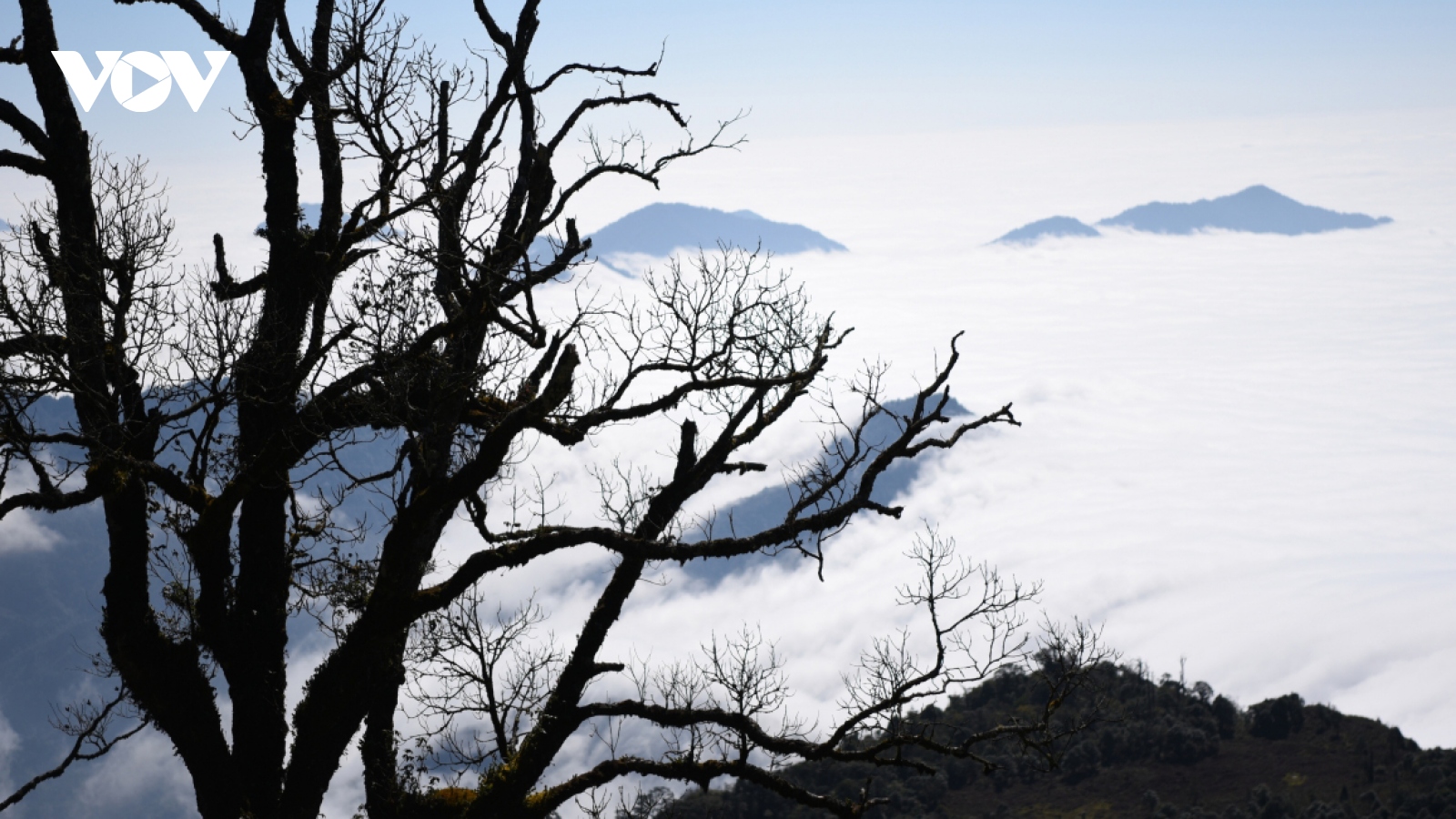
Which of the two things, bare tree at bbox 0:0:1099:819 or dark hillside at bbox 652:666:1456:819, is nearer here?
bare tree at bbox 0:0:1099:819

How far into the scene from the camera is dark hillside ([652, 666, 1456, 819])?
6850cm

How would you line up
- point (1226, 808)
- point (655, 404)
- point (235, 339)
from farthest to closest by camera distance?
point (1226, 808), point (655, 404), point (235, 339)

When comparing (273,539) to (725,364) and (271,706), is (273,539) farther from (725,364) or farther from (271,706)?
(725,364)

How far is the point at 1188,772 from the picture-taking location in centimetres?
7912

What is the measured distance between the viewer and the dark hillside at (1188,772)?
68.5 metres

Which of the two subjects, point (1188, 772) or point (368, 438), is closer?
point (368, 438)

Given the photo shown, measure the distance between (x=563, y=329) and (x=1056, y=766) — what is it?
685cm

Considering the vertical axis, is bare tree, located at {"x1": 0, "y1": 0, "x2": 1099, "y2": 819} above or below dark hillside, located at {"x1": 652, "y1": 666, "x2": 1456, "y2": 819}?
above

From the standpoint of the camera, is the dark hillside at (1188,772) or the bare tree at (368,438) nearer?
the bare tree at (368,438)

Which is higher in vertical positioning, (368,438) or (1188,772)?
(368,438)

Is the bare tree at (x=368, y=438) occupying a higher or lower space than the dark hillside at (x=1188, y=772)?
higher

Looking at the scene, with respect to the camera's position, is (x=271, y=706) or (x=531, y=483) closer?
(x=271, y=706)

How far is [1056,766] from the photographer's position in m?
10.7

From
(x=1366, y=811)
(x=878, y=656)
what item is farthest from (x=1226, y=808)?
(x=878, y=656)
